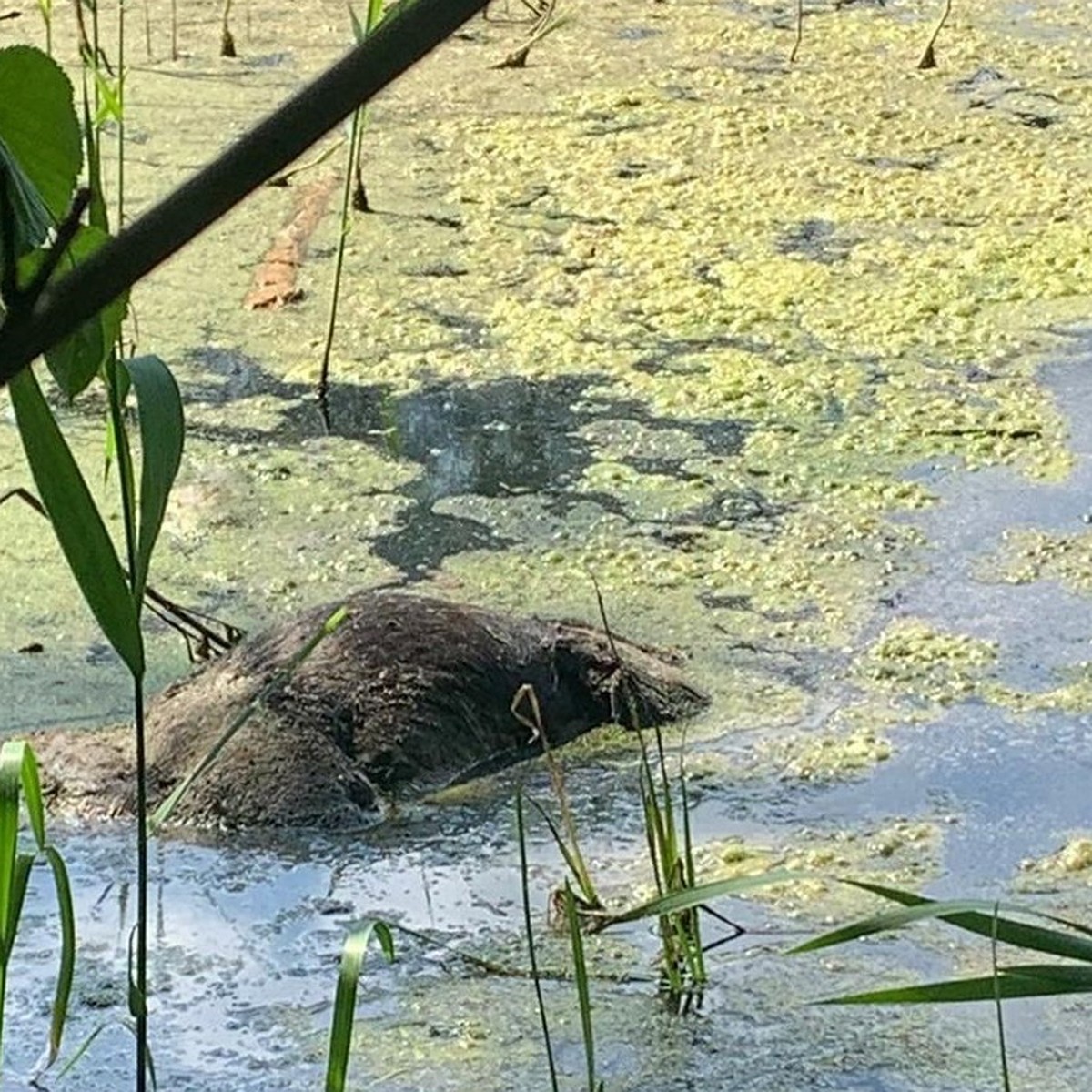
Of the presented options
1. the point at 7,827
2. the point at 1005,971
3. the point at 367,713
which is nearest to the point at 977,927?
the point at 1005,971

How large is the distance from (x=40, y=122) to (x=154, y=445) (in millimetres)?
538

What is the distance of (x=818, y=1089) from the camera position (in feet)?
5.11

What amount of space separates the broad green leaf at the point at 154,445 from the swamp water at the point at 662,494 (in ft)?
2.28

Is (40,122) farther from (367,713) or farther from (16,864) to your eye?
(367,713)

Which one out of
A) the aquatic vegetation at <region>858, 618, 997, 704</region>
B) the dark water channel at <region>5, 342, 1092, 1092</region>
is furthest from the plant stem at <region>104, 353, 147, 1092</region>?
the aquatic vegetation at <region>858, 618, 997, 704</region>

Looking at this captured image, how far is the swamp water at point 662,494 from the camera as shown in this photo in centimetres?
170

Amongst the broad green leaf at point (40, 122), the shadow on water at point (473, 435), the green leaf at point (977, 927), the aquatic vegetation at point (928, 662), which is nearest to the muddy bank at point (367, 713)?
the aquatic vegetation at point (928, 662)

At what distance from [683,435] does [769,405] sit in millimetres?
137

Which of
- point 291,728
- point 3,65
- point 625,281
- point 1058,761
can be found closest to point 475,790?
point 291,728

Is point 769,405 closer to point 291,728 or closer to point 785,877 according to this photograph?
point 291,728

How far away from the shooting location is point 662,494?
8.60ft

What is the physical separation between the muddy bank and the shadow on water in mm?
338

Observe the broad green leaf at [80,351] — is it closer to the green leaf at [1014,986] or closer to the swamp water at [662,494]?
the green leaf at [1014,986]

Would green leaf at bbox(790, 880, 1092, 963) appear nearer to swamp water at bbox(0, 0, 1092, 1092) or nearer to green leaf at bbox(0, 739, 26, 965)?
green leaf at bbox(0, 739, 26, 965)
